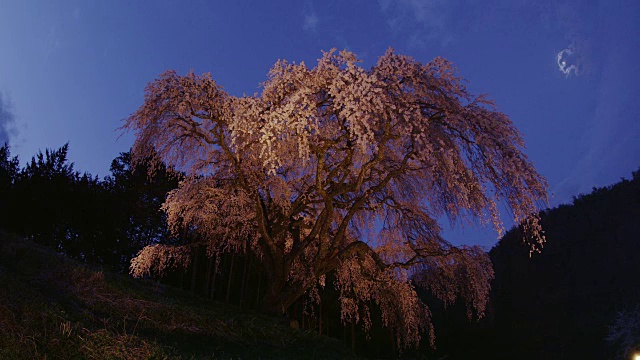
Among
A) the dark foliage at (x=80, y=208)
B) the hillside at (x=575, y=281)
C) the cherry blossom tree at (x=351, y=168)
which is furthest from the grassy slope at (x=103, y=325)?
the hillside at (x=575, y=281)

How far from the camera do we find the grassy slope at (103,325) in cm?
562

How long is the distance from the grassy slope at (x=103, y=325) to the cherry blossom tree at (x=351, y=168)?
105 inches

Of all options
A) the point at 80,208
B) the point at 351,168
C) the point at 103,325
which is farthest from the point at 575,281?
the point at 80,208

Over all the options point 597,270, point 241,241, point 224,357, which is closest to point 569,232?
point 597,270

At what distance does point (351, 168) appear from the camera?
1216 cm

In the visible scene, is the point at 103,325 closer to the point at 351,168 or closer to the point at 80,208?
the point at 351,168

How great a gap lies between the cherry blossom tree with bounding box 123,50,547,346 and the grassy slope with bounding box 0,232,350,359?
8.72 feet

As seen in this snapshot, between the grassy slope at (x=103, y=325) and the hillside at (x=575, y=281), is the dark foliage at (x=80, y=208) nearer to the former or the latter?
the grassy slope at (x=103, y=325)

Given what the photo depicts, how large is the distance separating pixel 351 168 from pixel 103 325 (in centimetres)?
714

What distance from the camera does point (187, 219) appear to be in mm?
13211

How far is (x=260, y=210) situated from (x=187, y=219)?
2492mm

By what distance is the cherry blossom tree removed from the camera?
29.8ft

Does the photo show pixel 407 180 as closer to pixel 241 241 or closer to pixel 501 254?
pixel 241 241

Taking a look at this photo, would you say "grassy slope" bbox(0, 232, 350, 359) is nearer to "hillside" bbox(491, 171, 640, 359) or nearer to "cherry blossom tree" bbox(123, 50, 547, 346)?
"cherry blossom tree" bbox(123, 50, 547, 346)
